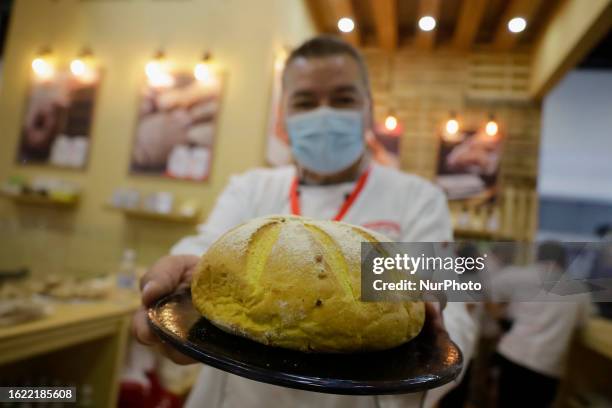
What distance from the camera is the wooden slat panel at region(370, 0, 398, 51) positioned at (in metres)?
0.78

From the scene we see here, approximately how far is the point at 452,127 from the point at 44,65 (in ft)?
10.9

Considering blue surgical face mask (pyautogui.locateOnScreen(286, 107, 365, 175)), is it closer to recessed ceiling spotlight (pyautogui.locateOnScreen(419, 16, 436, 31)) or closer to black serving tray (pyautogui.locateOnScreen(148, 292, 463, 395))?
recessed ceiling spotlight (pyautogui.locateOnScreen(419, 16, 436, 31))

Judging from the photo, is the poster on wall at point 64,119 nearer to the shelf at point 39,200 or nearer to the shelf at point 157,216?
the shelf at point 39,200

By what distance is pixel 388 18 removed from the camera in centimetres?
77

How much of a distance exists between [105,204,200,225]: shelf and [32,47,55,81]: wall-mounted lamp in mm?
1075

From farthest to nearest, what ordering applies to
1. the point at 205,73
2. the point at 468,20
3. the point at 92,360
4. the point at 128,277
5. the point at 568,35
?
1. the point at 205,73
2. the point at 568,35
3. the point at 128,277
4. the point at 92,360
5. the point at 468,20

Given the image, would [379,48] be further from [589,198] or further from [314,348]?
[589,198]

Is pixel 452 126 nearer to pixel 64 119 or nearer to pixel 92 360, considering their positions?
pixel 92 360

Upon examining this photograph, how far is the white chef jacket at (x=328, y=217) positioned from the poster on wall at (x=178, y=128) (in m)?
1.88

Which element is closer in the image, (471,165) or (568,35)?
(568,35)

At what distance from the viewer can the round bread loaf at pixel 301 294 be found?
0.46 m

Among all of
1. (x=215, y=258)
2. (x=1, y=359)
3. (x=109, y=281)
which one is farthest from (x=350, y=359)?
(x=109, y=281)

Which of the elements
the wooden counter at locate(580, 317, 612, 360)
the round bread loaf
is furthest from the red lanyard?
the wooden counter at locate(580, 317, 612, 360)

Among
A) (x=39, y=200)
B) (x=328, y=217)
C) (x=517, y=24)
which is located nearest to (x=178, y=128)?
(x=39, y=200)
